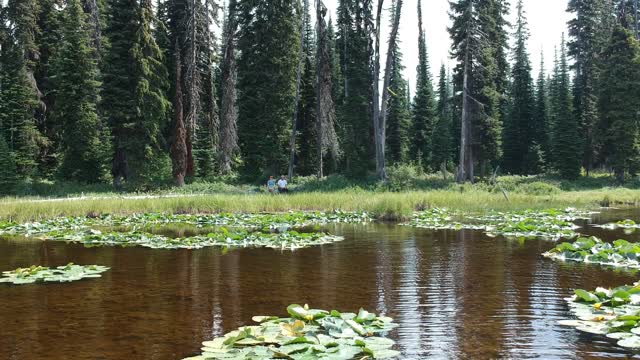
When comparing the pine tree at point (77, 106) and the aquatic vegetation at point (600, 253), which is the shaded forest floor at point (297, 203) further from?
the aquatic vegetation at point (600, 253)

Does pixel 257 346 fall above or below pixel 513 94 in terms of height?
below

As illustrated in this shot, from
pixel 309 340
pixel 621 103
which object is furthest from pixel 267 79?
pixel 309 340

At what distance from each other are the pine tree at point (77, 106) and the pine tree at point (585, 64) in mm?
36898

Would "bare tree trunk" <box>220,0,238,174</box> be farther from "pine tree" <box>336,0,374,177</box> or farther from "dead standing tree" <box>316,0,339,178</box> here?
"pine tree" <box>336,0,374,177</box>

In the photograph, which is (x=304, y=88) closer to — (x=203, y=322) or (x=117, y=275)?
(x=117, y=275)

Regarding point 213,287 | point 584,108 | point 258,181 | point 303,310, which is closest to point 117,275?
point 213,287

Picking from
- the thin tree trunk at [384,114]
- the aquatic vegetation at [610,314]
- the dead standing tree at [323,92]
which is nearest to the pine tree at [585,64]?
the thin tree trunk at [384,114]

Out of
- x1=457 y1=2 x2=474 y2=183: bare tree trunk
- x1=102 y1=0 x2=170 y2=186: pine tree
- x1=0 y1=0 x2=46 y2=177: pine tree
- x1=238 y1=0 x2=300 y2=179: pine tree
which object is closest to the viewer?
x1=102 y1=0 x2=170 y2=186: pine tree

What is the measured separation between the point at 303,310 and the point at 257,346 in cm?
97

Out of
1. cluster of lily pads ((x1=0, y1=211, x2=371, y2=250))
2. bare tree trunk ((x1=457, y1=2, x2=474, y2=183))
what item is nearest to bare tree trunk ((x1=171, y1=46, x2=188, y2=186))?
cluster of lily pads ((x1=0, y1=211, x2=371, y2=250))

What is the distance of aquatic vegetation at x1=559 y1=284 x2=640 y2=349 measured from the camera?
5738 mm

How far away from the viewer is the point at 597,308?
6.82 meters

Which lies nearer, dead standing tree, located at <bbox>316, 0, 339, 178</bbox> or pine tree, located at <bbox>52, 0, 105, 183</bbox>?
pine tree, located at <bbox>52, 0, 105, 183</bbox>

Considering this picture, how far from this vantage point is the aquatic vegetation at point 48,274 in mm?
9328
